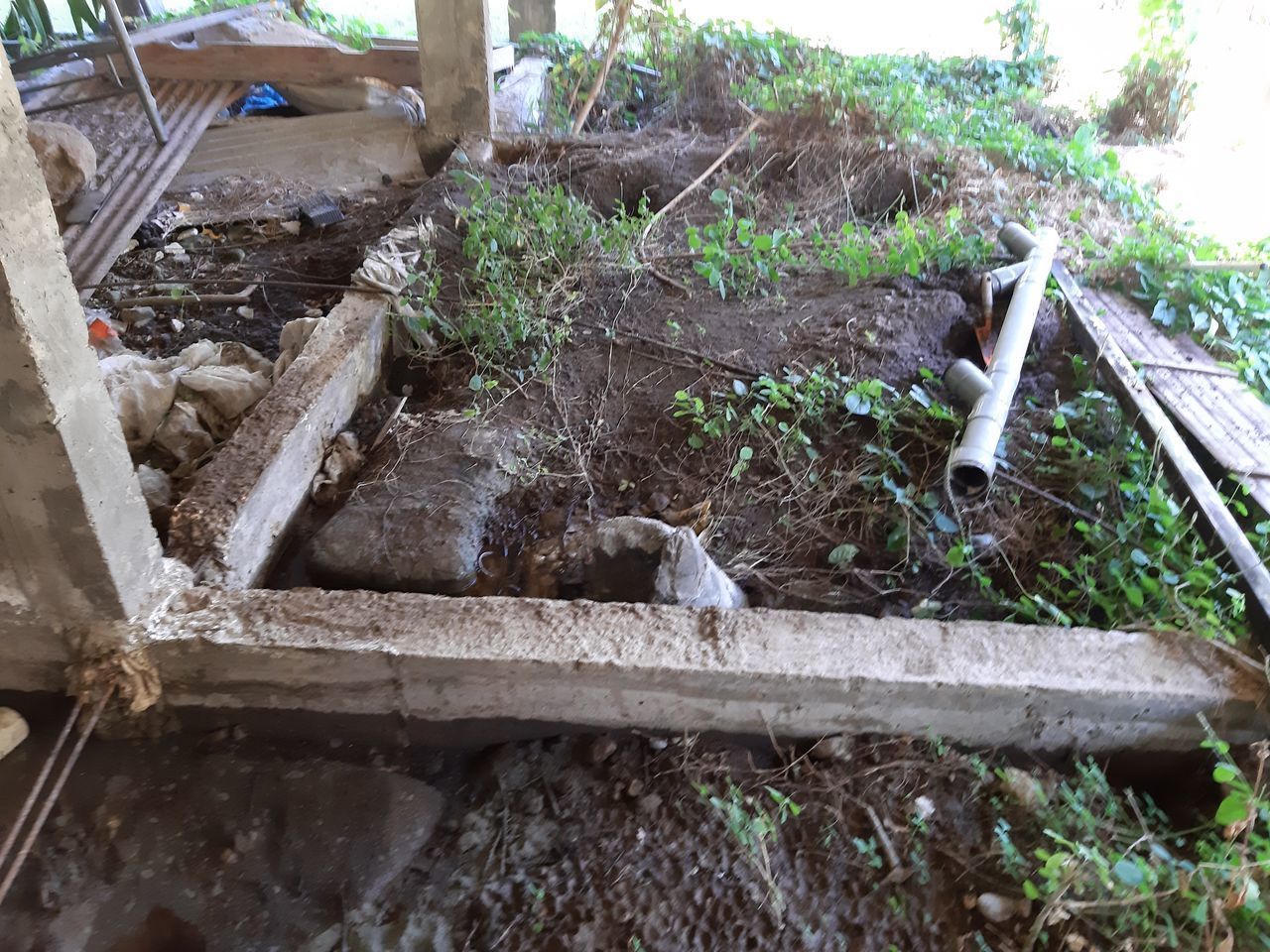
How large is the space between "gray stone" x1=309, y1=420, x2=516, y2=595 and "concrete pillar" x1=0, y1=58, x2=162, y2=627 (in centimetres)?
56

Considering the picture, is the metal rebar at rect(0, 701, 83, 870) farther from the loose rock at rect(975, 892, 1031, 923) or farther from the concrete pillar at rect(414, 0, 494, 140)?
the concrete pillar at rect(414, 0, 494, 140)

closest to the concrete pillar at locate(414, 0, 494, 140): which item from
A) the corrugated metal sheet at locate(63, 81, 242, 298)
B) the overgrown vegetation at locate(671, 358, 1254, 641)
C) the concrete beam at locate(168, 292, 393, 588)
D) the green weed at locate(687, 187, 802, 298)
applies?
the corrugated metal sheet at locate(63, 81, 242, 298)

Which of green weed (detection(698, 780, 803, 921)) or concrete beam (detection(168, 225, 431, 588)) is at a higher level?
concrete beam (detection(168, 225, 431, 588))

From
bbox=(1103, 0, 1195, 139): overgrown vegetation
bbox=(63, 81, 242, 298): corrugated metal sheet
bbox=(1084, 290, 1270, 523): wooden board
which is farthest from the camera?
bbox=(1103, 0, 1195, 139): overgrown vegetation

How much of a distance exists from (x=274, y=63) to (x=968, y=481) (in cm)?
564

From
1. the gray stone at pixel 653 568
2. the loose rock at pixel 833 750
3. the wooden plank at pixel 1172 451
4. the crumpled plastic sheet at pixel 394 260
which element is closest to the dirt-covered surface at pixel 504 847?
the loose rock at pixel 833 750

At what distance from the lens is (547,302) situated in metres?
3.60

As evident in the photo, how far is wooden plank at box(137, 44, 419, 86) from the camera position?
5703 millimetres

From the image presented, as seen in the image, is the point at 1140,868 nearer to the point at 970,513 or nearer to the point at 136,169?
the point at 970,513

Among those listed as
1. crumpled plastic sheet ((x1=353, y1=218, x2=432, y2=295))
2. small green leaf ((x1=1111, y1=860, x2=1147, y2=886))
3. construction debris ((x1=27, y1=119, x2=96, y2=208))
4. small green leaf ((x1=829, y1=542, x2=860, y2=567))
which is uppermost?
construction debris ((x1=27, y1=119, x2=96, y2=208))

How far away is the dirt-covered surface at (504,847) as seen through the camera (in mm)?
1925

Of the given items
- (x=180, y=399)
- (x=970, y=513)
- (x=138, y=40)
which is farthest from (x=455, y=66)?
(x=970, y=513)

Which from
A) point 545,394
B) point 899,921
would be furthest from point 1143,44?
point 899,921

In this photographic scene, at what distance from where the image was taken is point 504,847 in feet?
6.84
